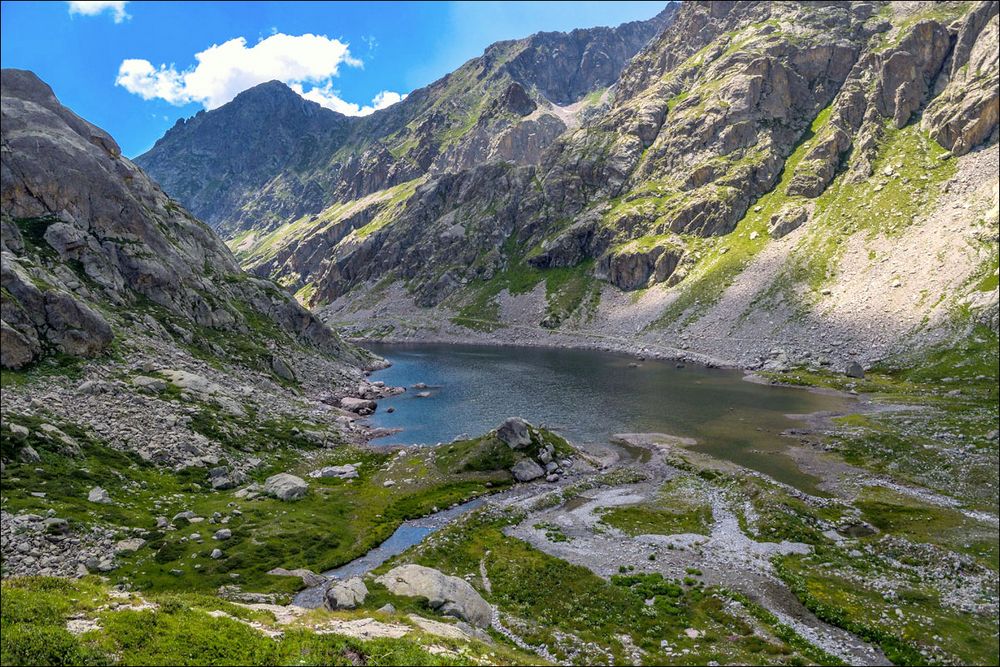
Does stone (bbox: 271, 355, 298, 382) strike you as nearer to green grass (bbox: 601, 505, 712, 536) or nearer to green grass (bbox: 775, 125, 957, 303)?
green grass (bbox: 601, 505, 712, 536)

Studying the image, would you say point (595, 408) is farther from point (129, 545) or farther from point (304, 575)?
point (129, 545)

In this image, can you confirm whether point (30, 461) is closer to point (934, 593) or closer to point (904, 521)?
point (934, 593)

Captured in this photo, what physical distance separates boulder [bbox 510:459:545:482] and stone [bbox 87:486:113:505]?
137 ft

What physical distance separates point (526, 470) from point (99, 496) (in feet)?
Result: 144

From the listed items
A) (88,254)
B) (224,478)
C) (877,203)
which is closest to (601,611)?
(224,478)

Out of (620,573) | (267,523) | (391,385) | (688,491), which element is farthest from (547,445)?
(391,385)

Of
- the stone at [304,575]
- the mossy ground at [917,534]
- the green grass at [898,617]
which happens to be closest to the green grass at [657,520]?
the mossy ground at [917,534]

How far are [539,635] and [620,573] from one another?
12107 millimetres

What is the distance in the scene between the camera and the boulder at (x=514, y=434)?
70312 mm

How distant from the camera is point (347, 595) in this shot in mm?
32344

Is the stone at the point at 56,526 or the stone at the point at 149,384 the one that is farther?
the stone at the point at 149,384

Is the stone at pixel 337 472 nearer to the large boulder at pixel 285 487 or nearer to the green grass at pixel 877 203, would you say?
the large boulder at pixel 285 487

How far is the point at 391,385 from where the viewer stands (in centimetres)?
12988

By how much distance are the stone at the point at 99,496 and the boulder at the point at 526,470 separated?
41765 mm
